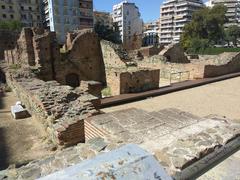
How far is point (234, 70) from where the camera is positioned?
14.7 metres

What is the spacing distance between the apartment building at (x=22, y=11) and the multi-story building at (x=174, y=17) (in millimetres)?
44497

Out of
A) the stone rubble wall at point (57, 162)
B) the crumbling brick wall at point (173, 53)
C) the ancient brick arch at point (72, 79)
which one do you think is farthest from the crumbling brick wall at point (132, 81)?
the crumbling brick wall at point (173, 53)

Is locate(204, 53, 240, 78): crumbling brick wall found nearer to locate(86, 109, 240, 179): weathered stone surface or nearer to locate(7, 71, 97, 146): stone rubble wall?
locate(7, 71, 97, 146): stone rubble wall

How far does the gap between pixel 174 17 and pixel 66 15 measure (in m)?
44.6

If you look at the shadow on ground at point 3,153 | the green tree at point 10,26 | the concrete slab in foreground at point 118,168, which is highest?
the green tree at point 10,26

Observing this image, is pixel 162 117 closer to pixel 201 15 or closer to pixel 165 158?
pixel 165 158

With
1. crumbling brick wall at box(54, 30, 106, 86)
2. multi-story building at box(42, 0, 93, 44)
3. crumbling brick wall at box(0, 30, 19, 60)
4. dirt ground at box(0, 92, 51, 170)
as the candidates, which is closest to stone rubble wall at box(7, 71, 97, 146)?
dirt ground at box(0, 92, 51, 170)

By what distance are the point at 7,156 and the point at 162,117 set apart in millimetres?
3609

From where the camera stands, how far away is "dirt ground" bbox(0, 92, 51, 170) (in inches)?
176

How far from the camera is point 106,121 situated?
138 inches

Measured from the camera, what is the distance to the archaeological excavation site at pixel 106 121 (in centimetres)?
170

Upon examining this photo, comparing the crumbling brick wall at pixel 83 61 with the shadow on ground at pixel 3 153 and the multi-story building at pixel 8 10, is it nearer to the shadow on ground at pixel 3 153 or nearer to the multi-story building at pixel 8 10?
the shadow on ground at pixel 3 153

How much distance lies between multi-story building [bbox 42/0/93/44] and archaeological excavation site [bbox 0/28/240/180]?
34198 millimetres

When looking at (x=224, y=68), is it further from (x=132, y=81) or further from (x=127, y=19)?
(x=127, y=19)
